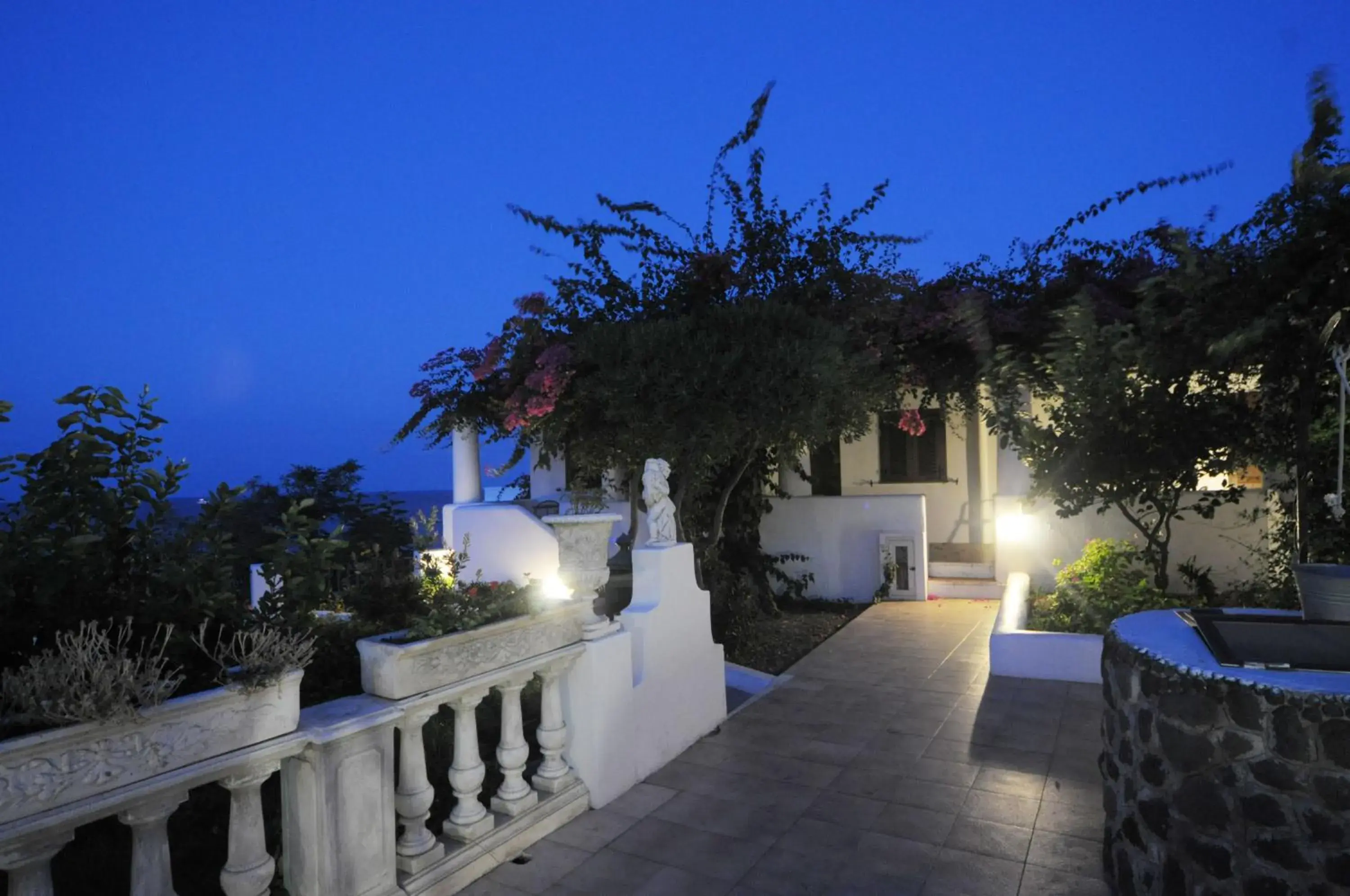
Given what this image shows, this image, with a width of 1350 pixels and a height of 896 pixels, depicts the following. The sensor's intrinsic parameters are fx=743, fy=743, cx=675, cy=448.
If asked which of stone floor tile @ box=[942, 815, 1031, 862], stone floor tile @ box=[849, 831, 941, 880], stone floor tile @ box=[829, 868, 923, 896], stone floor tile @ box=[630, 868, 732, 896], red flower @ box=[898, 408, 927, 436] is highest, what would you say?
red flower @ box=[898, 408, 927, 436]

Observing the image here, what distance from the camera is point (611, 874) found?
11.4 feet

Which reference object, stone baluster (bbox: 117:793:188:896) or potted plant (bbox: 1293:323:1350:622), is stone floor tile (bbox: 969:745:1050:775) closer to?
potted plant (bbox: 1293:323:1350:622)

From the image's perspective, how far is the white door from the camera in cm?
1026

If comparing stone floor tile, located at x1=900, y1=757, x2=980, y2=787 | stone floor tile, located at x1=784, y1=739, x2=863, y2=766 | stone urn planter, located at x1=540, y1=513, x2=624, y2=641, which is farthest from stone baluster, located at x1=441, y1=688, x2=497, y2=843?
stone floor tile, located at x1=900, y1=757, x2=980, y2=787

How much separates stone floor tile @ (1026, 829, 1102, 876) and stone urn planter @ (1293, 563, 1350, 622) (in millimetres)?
1451

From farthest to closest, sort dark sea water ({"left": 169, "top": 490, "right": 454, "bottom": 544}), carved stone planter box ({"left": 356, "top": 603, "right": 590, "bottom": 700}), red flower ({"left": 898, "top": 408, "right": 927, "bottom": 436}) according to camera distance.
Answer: red flower ({"left": 898, "top": 408, "right": 927, "bottom": 436}) < dark sea water ({"left": 169, "top": 490, "right": 454, "bottom": 544}) < carved stone planter box ({"left": 356, "top": 603, "right": 590, "bottom": 700})

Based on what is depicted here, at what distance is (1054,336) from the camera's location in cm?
722

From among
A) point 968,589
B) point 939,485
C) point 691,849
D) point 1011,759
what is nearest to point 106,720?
point 691,849

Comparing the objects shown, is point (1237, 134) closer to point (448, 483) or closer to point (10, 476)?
point (448, 483)

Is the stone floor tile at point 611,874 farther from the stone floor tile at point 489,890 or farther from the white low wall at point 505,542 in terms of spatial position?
the white low wall at point 505,542

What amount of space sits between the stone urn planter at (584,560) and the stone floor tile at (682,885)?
1.34 m

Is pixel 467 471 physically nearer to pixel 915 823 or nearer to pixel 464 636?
pixel 464 636

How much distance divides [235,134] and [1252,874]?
2635 centimetres

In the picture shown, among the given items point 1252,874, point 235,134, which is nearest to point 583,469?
point 1252,874
